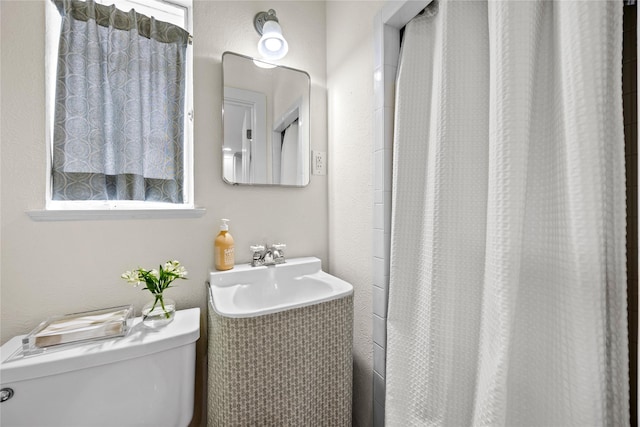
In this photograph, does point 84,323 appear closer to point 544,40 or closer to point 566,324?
point 566,324

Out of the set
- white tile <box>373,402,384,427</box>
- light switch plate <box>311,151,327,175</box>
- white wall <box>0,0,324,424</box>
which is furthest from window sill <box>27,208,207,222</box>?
white tile <box>373,402,384,427</box>

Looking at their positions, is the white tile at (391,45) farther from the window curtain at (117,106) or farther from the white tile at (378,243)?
the window curtain at (117,106)

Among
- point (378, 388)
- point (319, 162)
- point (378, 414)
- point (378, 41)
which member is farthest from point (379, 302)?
point (378, 41)

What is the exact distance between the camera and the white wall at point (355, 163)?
1119mm

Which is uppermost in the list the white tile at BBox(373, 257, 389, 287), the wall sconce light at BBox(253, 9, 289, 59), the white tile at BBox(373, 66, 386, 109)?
the wall sconce light at BBox(253, 9, 289, 59)

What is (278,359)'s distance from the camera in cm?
87

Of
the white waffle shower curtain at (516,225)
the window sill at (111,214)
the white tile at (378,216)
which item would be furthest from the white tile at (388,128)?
the window sill at (111,214)

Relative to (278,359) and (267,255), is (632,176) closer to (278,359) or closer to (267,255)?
(278,359)

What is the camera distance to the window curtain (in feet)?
3.16

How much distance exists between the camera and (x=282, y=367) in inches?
34.7

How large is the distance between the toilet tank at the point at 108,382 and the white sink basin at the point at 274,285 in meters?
0.19

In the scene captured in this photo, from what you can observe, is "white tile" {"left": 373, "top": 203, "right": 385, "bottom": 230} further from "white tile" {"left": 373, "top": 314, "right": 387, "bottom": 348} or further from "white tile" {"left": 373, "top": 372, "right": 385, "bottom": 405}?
"white tile" {"left": 373, "top": 372, "right": 385, "bottom": 405}

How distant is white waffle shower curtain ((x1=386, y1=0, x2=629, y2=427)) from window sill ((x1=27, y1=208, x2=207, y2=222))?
885 mm

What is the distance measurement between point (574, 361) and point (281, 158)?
1.17 m
